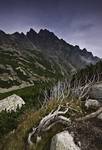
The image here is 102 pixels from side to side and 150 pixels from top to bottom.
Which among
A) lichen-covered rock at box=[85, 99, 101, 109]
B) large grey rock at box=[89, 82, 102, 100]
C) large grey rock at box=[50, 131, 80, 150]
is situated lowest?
large grey rock at box=[50, 131, 80, 150]

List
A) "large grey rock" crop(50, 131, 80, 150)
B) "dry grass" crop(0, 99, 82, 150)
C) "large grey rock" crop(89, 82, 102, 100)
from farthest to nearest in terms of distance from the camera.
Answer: "large grey rock" crop(89, 82, 102, 100), "dry grass" crop(0, 99, 82, 150), "large grey rock" crop(50, 131, 80, 150)

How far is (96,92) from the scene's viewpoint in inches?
463

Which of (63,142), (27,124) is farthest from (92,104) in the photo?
(63,142)

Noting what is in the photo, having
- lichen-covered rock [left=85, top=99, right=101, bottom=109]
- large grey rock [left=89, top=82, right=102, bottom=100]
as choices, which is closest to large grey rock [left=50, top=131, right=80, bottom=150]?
lichen-covered rock [left=85, top=99, right=101, bottom=109]

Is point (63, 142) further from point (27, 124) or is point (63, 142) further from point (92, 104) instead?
point (92, 104)

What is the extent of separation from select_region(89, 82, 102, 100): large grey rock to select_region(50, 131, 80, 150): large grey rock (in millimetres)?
4389

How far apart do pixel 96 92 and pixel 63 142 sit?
4.92 m

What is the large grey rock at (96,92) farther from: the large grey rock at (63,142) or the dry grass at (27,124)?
the large grey rock at (63,142)

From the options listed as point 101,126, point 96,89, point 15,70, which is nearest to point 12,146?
point 101,126

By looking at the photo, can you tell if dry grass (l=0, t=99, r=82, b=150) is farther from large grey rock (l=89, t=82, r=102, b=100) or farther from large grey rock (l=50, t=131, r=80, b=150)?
large grey rock (l=89, t=82, r=102, b=100)

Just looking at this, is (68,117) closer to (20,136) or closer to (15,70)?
(20,136)

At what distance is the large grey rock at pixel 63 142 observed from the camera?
287 inches

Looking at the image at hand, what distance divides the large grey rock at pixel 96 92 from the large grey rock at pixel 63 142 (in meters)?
4.39

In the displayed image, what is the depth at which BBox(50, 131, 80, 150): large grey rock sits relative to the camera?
23.9 feet
